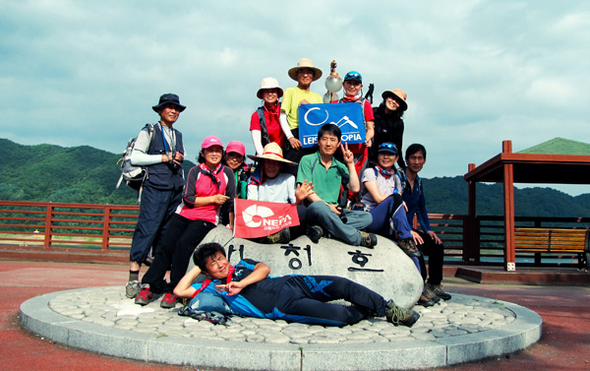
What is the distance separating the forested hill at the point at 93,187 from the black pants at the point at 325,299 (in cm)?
4983

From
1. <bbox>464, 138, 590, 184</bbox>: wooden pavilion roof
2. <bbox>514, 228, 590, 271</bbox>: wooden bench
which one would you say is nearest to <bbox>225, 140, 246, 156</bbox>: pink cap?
<bbox>464, 138, 590, 184</bbox>: wooden pavilion roof

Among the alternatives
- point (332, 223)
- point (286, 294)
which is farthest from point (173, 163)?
point (286, 294)

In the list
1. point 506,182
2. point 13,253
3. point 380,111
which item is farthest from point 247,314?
point 13,253

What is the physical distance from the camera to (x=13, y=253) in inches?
535

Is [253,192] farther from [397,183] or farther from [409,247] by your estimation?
[409,247]

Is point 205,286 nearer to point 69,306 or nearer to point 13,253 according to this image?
point 69,306

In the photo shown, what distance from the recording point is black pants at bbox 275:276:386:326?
423 centimetres

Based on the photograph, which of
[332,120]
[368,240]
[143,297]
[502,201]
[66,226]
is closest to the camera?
[143,297]

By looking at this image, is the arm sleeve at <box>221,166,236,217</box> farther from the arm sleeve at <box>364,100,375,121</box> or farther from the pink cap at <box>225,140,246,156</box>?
Result: the arm sleeve at <box>364,100,375,121</box>

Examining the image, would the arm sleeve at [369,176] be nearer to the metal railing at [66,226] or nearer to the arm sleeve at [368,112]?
the arm sleeve at [368,112]

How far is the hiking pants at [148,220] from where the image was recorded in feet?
18.0

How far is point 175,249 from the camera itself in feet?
17.3

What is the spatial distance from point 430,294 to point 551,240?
27.8ft

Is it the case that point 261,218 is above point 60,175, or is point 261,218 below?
below
